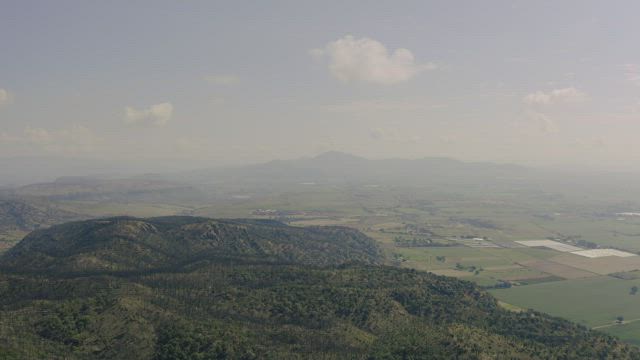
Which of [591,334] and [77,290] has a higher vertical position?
[77,290]

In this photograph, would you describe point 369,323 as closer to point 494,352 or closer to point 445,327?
point 445,327

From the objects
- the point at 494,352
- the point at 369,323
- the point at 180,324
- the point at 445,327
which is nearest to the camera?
the point at 494,352

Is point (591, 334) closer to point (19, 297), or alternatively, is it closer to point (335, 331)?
point (335, 331)

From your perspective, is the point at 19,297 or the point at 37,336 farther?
the point at 19,297

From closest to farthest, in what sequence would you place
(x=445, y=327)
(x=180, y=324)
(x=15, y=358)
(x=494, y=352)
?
(x=15, y=358), (x=494, y=352), (x=180, y=324), (x=445, y=327)

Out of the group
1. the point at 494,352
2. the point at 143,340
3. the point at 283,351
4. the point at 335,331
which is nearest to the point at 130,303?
the point at 143,340

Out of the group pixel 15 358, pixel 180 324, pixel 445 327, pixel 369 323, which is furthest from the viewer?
A: pixel 369 323

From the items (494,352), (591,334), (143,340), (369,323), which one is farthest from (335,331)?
(591,334)

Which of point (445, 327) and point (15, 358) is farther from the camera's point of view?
point (445, 327)

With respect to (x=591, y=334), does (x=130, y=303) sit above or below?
above
